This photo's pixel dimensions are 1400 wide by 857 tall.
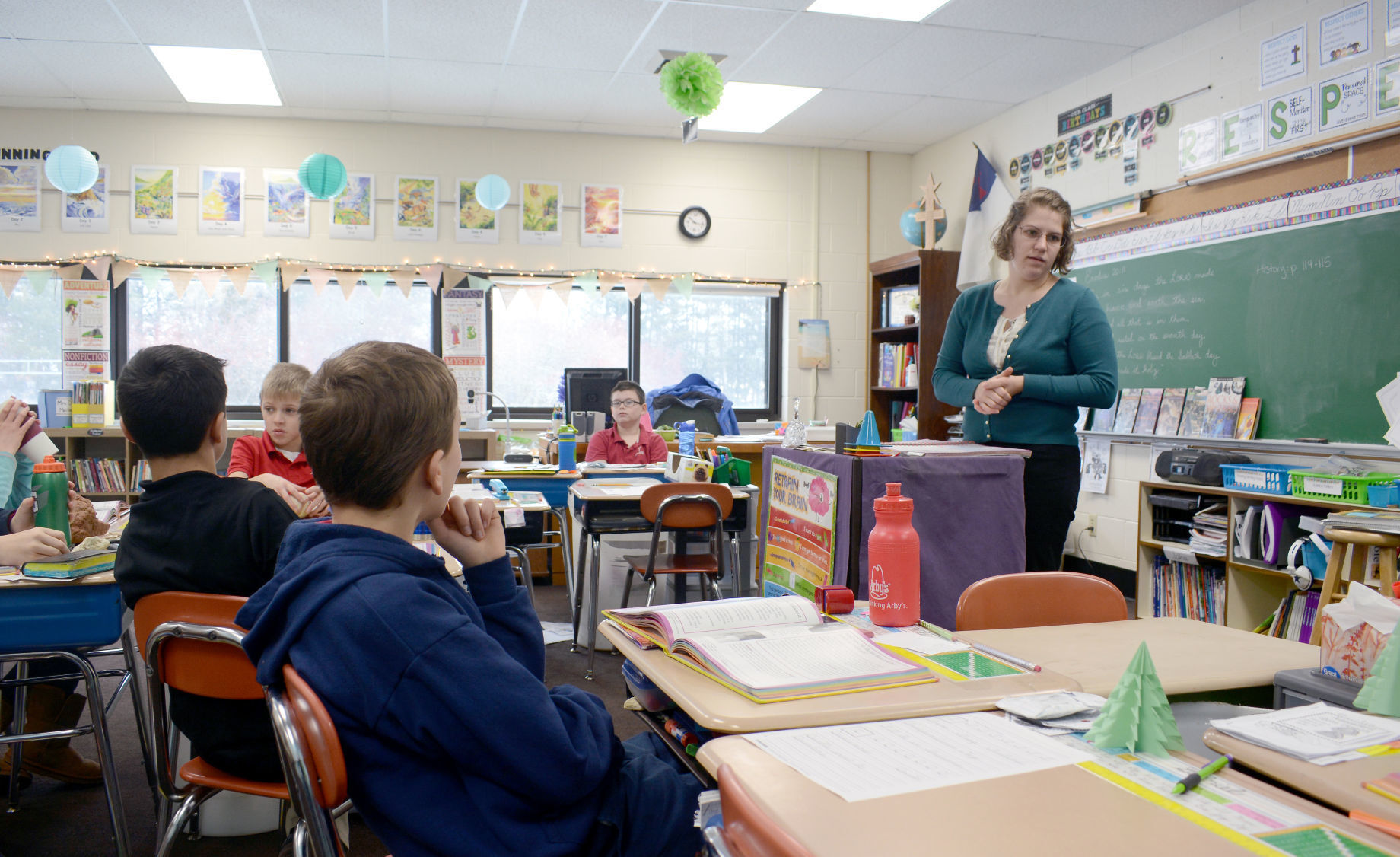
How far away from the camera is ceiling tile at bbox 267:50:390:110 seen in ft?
15.9

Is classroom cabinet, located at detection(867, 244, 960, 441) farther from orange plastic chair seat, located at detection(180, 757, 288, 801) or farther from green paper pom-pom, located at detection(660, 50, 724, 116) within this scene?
orange plastic chair seat, located at detection(180, 757, 288, 801)

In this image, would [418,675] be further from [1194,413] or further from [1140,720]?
[1194,413]

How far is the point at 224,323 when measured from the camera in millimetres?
5977

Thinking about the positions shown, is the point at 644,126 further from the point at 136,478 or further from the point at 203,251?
the point at 136,478

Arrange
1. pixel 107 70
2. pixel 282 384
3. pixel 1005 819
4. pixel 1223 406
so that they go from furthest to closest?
pixel 107 70
pixel 1223 406
pixel 282 384
pixel 1005 819

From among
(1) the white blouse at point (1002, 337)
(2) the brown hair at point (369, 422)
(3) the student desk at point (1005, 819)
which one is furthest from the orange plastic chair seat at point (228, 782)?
(1) the white blouse at point (1002, 337)

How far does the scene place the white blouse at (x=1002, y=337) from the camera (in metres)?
2.20

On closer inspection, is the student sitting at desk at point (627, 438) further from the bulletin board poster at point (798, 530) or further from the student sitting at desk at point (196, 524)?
the student sitting at desk at point (196, 524)

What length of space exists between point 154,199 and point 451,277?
1.88 m

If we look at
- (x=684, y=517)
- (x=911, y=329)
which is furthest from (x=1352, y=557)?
(x=911, y=329)

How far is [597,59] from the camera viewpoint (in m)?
4.88

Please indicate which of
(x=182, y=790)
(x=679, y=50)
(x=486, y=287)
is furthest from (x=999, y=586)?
(x=486, y=287)

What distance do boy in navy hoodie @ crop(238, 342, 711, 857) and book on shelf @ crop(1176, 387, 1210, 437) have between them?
12.4ft

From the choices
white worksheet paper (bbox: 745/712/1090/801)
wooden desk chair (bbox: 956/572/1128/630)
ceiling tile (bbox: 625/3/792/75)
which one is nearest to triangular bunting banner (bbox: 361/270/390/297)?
ceiling tile (bbox: 625/3/792/75)
